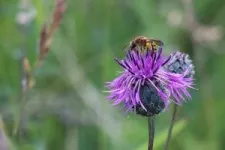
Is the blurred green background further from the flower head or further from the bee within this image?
the bee

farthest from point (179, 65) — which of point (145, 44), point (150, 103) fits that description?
point (150, 103)

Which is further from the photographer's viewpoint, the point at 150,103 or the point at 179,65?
the point at 179,65

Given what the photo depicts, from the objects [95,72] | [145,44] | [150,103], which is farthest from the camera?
[95,72]

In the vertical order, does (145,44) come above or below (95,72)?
above

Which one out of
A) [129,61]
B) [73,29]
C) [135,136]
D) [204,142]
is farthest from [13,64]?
[129,61]

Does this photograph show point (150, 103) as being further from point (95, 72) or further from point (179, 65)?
point (95, 72)

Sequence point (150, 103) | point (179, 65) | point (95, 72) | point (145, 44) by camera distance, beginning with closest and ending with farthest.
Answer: point (150, 103)
point (145, 44)
point (179, 65)
point (95, 72)

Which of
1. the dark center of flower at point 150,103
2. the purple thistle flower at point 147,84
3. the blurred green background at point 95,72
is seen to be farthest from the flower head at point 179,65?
the blurred green background at point 95,72
